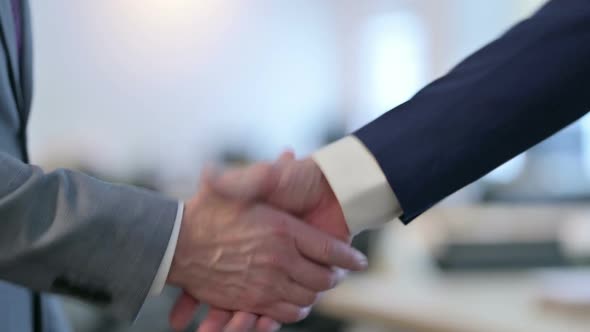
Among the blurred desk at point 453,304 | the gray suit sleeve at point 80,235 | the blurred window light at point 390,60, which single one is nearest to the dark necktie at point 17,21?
the gray suit sleeve at point 80,235

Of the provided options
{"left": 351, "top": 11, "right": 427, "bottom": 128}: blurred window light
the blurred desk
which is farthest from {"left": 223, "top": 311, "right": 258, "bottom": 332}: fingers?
{"left": 351, "top": 11, "right": 427, "bottom": 128}: blurred window light

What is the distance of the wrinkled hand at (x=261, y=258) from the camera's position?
82 centimetres

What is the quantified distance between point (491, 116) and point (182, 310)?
0.43 metres

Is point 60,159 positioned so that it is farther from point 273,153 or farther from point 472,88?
point 472,88

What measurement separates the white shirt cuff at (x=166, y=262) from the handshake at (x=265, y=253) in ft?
0.26

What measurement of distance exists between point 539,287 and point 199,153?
1.85 m

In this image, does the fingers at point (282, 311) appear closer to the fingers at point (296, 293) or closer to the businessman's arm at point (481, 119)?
the fingers at point (296, 293)

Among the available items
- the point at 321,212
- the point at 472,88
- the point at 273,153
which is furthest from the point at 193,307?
the point at 273,153

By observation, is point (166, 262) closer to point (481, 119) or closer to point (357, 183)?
point (357, 183)

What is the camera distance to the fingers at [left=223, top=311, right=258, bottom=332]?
0.83 m

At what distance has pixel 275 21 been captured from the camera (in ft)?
11.3

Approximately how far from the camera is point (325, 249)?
2.72 ft

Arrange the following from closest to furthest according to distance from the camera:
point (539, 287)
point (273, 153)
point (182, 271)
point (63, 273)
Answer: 1. point (63, 273)
2. point (182, 271)
3. point (539, 287)
4. point (273, 153)

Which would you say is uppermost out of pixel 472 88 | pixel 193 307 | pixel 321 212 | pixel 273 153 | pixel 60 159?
pixel 472 88
